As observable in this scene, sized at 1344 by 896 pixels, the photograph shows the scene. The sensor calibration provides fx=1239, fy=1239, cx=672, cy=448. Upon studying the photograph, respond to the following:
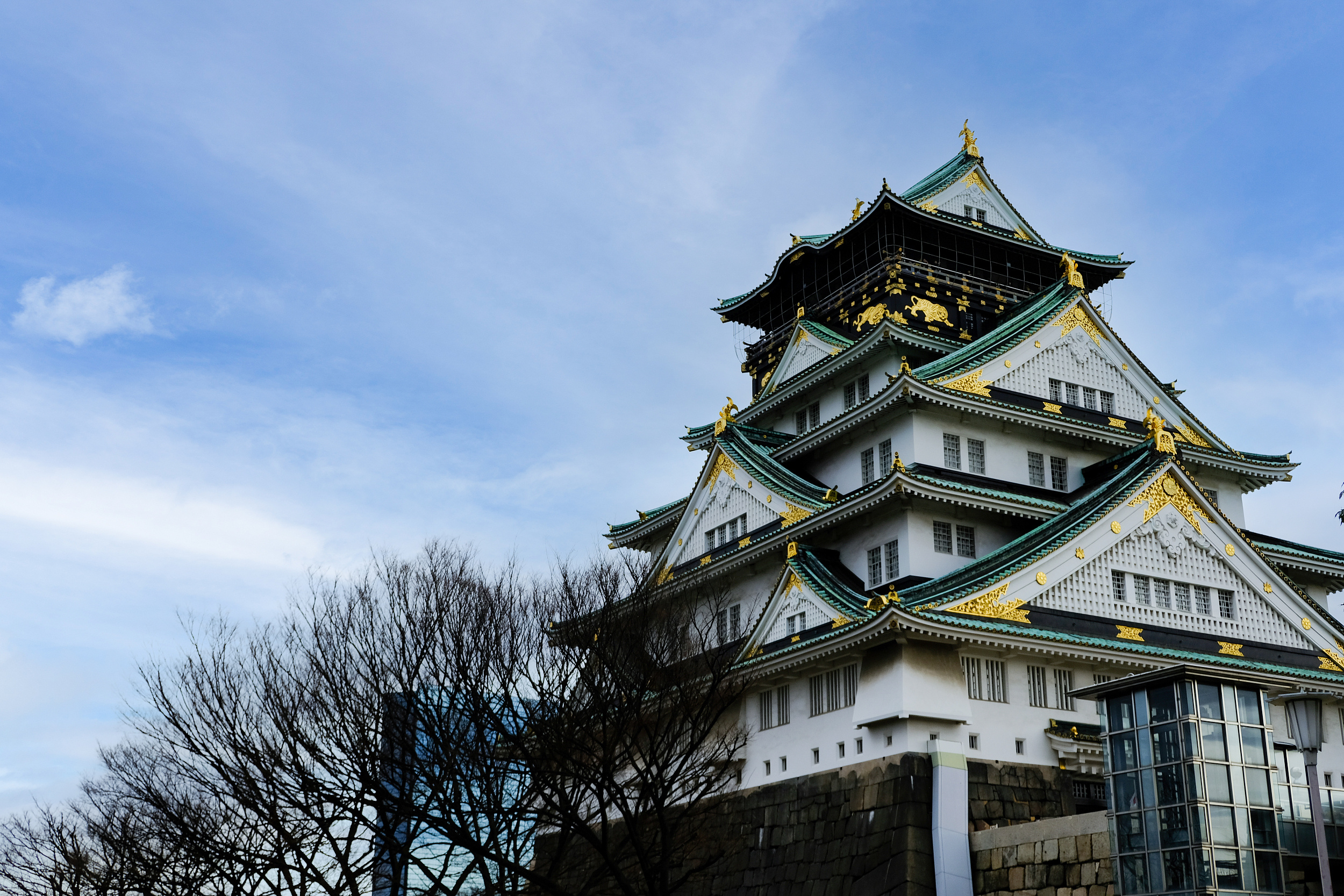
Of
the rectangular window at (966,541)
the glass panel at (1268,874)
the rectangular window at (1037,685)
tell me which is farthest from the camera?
the rectangular window at (966,541)

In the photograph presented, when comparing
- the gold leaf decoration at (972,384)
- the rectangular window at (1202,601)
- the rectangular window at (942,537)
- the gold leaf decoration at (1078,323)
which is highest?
the gold leaf decoration at (1078,323)

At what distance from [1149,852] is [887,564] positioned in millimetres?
13472

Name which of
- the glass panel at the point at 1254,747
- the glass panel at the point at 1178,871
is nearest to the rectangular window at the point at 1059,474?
the glass panel at the point at 1254,747

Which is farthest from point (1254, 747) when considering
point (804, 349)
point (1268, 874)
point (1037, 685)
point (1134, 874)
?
point (804, 349)

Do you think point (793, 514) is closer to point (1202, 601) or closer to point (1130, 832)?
point (1202, 601)

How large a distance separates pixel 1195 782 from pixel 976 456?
1671 cm

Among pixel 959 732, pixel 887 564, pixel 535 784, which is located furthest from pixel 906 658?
pixel 535 784

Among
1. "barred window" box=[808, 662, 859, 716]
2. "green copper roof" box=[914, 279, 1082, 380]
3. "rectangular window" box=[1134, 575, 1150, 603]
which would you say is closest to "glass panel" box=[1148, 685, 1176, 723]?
"barred window" box=[808, 662, 859, 716]

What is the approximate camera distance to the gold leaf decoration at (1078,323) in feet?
135

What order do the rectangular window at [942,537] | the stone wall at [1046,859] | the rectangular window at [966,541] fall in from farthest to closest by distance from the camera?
the rectangular window at [966,541] < the rectangular window at [942,537] < the stone wall at [1046,859]

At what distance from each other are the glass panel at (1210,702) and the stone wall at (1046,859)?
10.6 ft

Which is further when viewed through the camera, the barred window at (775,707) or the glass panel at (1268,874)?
the barred window at (775,707)

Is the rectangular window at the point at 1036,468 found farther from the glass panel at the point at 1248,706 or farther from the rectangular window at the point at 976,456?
the glass panel at the point at 1248,706

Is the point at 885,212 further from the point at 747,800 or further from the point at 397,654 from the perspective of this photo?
the point at 397,654
